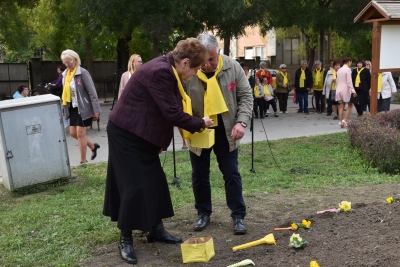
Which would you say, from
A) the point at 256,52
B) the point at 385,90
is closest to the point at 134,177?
the point at 385,90

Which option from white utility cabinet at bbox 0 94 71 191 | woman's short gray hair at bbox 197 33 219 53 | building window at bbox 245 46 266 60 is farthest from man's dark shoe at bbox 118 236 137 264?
building window at bbox 245 46 266 60

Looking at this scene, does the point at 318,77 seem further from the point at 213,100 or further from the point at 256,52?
the point at 256,52

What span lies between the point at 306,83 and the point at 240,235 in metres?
13.7

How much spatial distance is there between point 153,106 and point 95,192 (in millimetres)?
3064

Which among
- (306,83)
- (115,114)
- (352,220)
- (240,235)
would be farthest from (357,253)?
(306,83)

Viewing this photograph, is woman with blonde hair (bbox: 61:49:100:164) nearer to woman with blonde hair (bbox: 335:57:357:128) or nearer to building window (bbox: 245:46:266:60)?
woman with blonde hair (bbox: 335:57:357:128)

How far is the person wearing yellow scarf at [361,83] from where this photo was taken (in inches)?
576

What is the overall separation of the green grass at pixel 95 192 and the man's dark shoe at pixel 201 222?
0.77m

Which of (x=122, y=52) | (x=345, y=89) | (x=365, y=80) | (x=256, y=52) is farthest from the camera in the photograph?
(x=256, y=52)

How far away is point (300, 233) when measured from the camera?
184 inches

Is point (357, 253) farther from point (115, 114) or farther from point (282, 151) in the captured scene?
point (282, 151)

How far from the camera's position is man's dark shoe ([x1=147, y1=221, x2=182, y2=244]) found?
4766 millimetres

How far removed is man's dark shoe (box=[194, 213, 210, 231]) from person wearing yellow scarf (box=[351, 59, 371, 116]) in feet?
34.8

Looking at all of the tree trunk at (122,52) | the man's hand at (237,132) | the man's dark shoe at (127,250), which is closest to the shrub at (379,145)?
the man's hand at (237,132)
